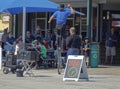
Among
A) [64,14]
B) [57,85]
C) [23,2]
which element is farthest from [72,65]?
[23,2]

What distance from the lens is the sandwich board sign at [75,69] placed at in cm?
1592

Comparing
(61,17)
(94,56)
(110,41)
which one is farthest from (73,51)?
(110,41)

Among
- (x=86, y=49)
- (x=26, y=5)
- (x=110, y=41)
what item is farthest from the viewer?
(x=110, y=41)

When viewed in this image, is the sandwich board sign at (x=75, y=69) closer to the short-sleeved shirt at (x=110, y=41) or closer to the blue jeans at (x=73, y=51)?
the blue jeans at (x=73, y=51)

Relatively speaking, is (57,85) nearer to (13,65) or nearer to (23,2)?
(13,65)

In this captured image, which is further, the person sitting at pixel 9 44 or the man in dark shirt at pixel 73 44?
the person sitting at pixel 9 44

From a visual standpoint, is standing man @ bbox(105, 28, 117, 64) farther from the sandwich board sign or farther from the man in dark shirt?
the sandwich board sign

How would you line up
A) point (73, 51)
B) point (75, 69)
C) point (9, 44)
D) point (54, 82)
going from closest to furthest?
point (54, 82)
point (75, 69)
point (73, 51)
point (9, 44)

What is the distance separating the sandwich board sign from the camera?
15.9 meters

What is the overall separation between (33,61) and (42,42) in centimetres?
550

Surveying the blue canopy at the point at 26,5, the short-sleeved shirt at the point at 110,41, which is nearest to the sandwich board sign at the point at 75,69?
the blue canopy at the point at 26,5

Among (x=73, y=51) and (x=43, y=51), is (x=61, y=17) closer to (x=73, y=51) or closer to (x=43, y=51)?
(x=73, y=51)

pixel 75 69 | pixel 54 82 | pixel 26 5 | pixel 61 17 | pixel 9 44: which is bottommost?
pixel 54 82

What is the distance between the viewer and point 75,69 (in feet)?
52.4
